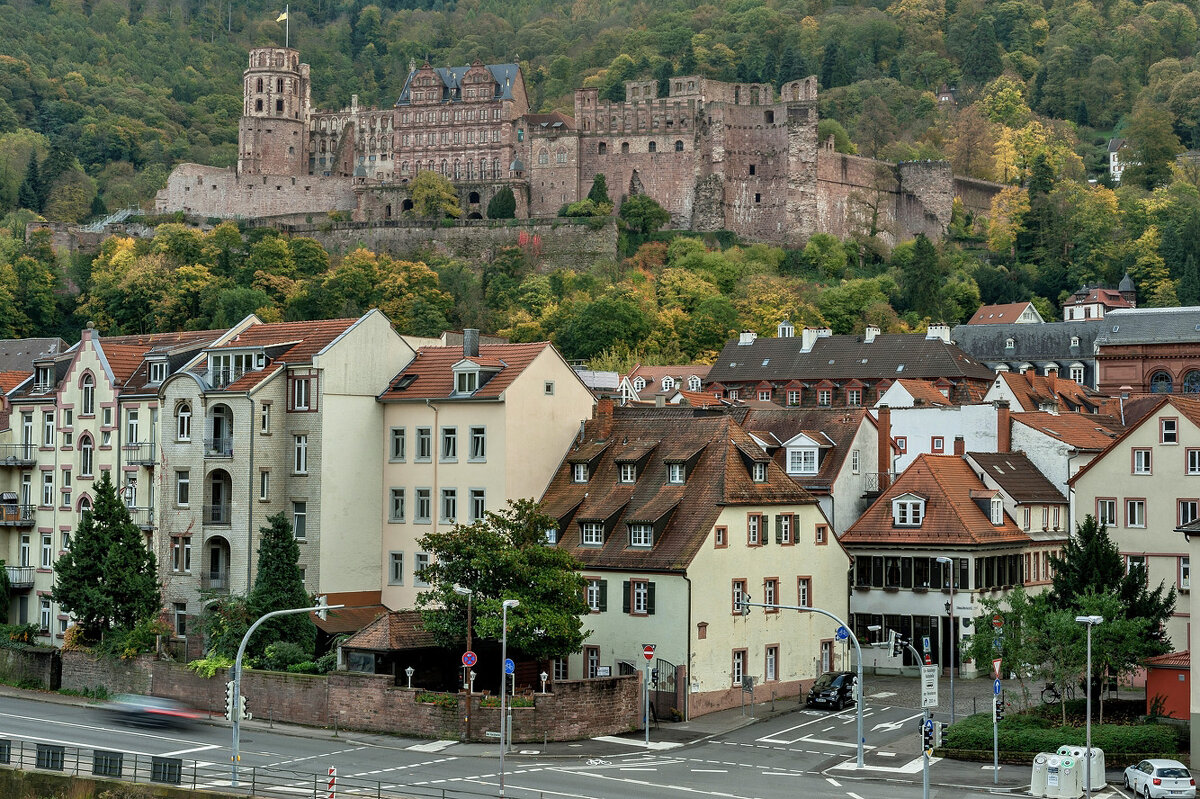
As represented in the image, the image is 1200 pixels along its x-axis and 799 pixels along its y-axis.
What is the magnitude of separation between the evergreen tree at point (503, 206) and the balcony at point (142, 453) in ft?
342

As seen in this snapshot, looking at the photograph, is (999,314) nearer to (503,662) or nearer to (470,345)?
(470,345)

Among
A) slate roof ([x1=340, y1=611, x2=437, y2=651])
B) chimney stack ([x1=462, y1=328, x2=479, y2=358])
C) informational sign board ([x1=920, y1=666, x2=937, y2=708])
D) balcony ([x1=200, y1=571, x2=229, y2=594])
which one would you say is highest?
chimney stack ([x1=462, y1=328, x2=479, y2=358])

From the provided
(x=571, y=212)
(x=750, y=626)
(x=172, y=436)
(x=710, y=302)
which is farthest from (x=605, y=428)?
(x=571, y=212)

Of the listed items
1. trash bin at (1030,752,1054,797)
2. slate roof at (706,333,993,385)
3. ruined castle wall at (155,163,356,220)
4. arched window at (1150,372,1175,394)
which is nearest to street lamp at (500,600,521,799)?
trash bin at (1030,752,1054,797)

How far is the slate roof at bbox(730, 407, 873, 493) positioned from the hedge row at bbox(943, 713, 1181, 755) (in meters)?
19.6

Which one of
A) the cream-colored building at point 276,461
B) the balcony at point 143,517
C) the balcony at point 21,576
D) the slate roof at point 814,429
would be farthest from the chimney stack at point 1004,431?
the balcony at point 21,576

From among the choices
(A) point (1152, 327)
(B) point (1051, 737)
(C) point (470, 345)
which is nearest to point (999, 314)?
(A) point (1152, 327)

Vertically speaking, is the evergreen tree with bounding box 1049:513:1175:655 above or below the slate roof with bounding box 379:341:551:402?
below

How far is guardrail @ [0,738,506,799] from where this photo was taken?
1858 inches

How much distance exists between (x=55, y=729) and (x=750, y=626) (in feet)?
75.4

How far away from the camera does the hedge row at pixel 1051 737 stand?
52.0 metres

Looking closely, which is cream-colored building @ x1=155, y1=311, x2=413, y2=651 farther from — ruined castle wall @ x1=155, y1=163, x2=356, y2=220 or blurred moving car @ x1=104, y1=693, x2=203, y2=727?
ruined castle wall @ x1=155, y1=163, x2=356, y2=220

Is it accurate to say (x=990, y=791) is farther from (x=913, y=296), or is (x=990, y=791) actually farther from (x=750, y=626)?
(x=913, y=296)

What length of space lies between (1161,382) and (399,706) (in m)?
73.6
